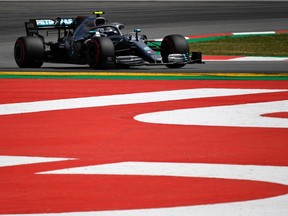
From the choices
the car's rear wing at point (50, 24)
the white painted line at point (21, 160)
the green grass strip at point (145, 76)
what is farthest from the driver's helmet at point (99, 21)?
the white painted line at point (21, 160)

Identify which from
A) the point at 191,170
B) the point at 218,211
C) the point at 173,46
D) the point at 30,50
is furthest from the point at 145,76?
the point at 218,211

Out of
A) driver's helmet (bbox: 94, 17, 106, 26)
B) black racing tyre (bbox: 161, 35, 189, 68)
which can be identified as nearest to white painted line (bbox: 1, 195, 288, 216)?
black racing tyre (bbox: 161, 35, 189, 68)

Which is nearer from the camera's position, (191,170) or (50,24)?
(191,170)

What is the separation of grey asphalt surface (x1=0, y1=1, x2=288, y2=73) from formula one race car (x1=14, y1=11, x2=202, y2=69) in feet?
7.69

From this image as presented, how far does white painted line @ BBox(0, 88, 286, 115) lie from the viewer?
1380cm

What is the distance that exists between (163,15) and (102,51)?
21.7m

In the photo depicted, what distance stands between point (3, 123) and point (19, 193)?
4436 millimetres

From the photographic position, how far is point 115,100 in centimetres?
1472

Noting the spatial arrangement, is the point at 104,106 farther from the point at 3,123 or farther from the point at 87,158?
the point at 87,158

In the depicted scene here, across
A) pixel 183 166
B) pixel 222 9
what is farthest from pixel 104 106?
pixel 222 9

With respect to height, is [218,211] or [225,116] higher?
[218,211]

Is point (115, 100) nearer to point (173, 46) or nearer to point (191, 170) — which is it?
point (191, 170)

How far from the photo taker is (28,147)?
33.7ft

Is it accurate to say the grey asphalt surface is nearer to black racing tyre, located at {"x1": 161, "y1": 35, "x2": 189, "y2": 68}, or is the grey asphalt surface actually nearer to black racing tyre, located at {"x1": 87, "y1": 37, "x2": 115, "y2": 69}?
black racing tyre, located at {"x1": 87, "y1": 37, "x2": 115, "y2": 69}
